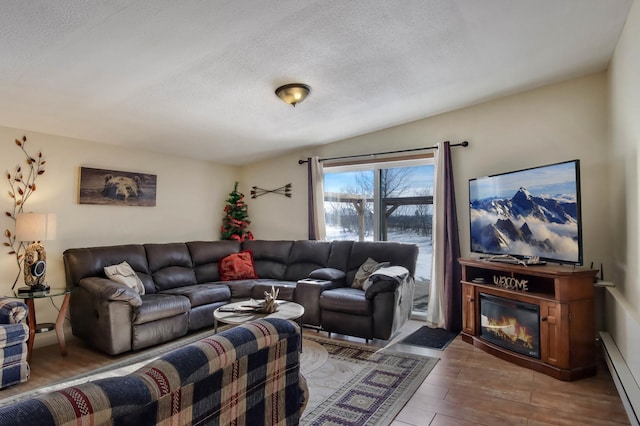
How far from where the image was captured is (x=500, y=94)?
160 inches

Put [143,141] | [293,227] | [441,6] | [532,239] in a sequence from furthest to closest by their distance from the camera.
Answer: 1. [293,227]
2. [143,141]
3. [532,239]
4. [441,6]

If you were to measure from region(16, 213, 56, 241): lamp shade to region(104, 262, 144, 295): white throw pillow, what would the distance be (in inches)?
25.5

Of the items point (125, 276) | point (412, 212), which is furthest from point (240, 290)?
point (412, 212)

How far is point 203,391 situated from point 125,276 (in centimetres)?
340

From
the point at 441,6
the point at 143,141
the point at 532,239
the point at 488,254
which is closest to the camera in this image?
the point at 441,6

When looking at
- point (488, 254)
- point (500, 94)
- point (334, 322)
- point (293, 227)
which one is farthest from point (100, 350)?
point (500, 94)

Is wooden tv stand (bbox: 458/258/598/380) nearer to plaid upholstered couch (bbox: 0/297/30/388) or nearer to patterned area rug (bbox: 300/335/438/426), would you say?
patterned area rug (bbox: 300/335/438/426)

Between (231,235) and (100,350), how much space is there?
256cm

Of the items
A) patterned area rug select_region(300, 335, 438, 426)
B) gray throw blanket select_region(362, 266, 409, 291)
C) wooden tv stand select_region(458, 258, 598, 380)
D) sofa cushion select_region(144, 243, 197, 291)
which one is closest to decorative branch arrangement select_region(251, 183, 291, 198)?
sofa cushion select_region(144, 243, 197, 291)

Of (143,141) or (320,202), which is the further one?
(320,202)

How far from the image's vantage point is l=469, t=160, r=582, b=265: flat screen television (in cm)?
306

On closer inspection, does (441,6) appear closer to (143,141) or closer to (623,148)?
(623,148)

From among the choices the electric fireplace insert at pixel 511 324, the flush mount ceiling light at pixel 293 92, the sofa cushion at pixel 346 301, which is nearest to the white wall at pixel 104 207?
the flush mount ceiling light at pixel 293 92

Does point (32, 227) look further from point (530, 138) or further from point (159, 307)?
point (530, 138)
